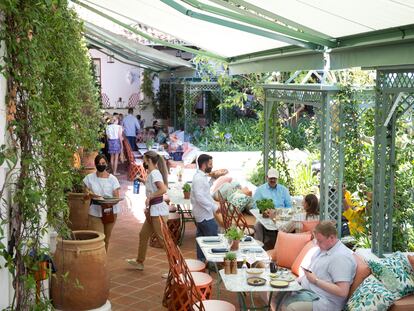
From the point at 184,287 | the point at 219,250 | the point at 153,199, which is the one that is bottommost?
the point at 184,287

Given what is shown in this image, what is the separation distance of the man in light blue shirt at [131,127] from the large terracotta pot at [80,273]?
1216 centimetres

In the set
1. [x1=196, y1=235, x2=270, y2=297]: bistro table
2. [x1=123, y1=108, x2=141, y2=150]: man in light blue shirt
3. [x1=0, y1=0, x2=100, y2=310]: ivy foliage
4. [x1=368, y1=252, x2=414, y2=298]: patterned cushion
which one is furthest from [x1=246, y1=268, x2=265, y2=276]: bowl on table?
[x1=123, y1=108, x2=141, y2=150]: man in light blue shirt

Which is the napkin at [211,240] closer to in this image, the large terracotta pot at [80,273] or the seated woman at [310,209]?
the seated woman at [310,209]

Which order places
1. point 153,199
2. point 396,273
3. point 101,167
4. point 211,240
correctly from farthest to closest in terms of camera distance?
point 101,167, point 153,199, point 211,240, point 396,273

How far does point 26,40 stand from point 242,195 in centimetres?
623

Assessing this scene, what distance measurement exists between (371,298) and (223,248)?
184cm

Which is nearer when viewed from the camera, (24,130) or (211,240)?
(24,130)

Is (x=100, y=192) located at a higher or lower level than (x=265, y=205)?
higher

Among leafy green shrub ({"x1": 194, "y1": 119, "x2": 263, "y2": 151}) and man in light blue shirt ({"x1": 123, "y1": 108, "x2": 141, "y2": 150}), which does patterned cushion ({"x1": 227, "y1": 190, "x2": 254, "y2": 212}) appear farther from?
man in light blue shirt ({"x1": 123, "y1": 108, "x2": 141, "y2": 150})

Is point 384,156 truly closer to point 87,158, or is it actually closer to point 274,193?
point 274,193

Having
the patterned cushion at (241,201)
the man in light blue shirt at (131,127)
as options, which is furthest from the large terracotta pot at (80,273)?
the man in light blue shirt at (131,127)

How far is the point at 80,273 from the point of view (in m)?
6.38

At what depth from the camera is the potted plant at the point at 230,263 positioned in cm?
597

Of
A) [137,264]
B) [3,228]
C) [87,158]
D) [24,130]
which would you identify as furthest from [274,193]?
[3,228]
